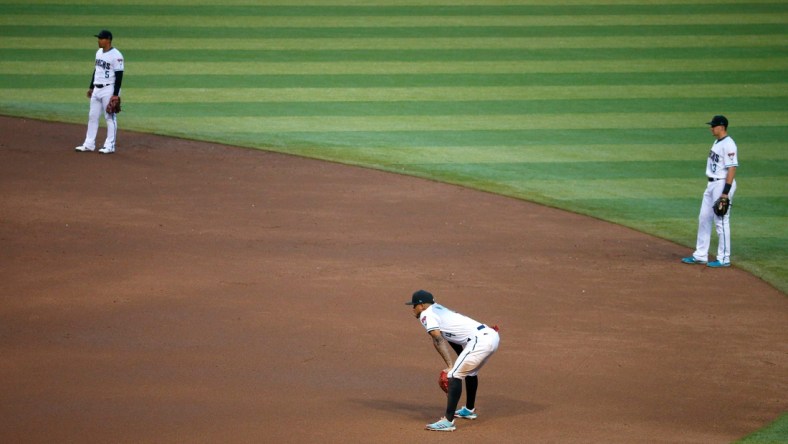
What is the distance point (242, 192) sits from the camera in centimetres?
1488

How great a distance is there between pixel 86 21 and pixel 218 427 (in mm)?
18070

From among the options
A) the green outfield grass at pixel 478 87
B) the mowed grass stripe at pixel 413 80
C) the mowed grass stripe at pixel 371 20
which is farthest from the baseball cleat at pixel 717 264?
the mowed grass stripe at pixel 371 20

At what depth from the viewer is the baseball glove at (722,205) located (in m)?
12.4

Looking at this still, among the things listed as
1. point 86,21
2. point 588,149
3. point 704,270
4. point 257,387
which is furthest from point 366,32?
point 257,387

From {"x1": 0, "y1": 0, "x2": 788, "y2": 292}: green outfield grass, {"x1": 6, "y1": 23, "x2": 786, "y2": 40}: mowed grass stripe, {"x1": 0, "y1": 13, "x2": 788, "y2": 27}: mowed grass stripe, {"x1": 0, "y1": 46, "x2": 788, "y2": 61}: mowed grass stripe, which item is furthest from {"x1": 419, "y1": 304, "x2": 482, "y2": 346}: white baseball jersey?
{"x1": 0, "y1": 13, "x2": 788, "y2": 27}: mowed grass stripe

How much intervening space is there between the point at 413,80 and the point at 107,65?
7.25m

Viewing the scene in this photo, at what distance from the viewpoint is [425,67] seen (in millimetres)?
22406

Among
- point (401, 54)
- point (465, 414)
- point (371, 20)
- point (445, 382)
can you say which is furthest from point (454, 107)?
point (445, 382)

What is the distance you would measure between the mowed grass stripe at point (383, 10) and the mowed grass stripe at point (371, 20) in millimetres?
217

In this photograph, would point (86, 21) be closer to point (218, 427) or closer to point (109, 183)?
point (109, 183)

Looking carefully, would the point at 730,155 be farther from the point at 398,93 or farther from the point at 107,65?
the point at 398,93

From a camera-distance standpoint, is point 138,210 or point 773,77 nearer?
point 138,210

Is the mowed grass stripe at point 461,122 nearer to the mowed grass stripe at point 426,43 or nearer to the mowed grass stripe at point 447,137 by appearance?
the mowed grass stripe at point 447,137

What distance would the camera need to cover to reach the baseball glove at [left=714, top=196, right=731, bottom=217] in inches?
488
